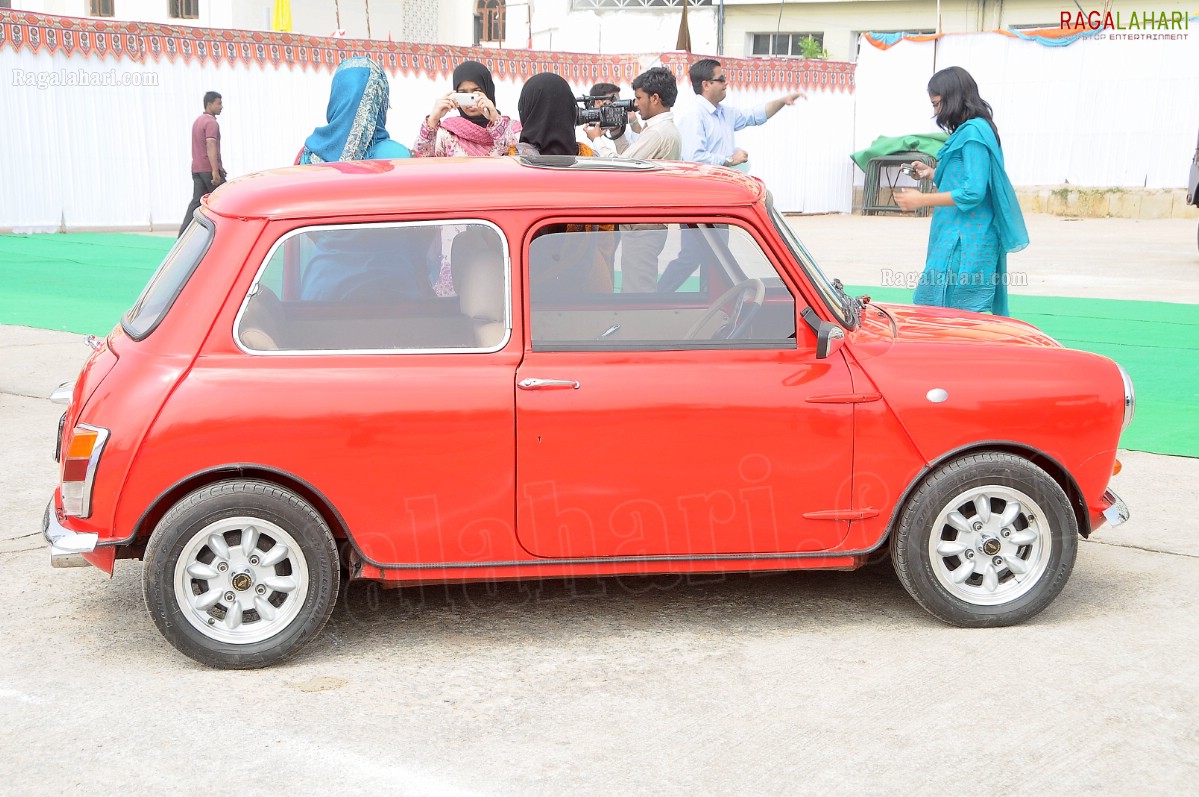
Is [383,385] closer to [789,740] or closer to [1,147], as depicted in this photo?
[789,740]

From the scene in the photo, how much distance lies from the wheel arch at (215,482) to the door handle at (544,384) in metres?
0.72

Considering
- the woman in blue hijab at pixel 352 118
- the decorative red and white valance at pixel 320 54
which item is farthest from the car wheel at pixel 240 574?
the decorative red and white valance at pixel 320 54

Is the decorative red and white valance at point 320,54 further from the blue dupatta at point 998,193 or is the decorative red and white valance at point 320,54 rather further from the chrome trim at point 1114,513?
the chrome trim at point 1114,513

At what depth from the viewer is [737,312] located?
4.43 metres

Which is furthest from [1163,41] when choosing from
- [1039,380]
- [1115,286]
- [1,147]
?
[1039,380]

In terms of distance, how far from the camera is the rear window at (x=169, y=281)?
13.8 ft

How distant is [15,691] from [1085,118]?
24.7 meters

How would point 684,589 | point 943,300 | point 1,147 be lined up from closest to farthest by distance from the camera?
point 684,589
point 943,300
point 1,147

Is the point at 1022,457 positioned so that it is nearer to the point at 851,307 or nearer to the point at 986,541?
the point at 986,541

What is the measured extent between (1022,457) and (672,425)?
4.01 feet

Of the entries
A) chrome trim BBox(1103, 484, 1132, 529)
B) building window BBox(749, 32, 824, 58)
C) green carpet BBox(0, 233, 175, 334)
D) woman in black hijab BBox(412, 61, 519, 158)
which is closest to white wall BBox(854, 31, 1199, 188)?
building window BBox(749, 32, 824, 58)

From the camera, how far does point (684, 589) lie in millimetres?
4926

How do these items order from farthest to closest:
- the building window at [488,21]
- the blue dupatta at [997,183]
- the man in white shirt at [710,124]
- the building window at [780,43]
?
the building window at [488,21] → the building window at [780,43] → the man in white shirt at [710,124] → the blue dupatta at [997,183]

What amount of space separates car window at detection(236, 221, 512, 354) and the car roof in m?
0.07
